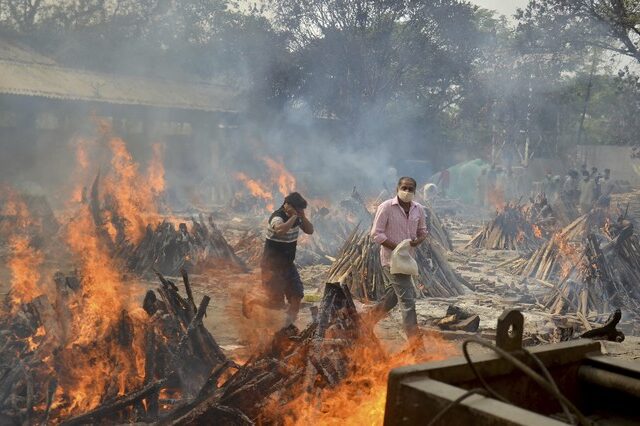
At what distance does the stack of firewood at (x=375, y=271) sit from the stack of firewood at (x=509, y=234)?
16.3ft

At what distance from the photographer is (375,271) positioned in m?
10.3

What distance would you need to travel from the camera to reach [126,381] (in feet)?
16.0

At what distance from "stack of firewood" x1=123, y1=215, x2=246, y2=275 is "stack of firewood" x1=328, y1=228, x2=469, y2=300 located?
2646 millimetres

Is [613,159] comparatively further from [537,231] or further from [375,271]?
[375,271]

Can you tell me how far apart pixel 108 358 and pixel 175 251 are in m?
7.20

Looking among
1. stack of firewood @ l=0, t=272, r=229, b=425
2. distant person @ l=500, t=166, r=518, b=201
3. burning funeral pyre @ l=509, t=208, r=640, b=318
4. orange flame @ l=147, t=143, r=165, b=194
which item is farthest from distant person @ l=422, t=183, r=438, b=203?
stack of firewood @ l=0, t=272, r=229, b=425

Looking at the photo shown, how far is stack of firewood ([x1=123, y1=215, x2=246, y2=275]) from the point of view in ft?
39.5

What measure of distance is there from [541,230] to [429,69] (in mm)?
19297

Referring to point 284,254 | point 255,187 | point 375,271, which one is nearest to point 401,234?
point 284,254

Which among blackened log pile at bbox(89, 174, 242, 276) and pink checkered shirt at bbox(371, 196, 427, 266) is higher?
pink checkered shirt at bbox(371, 196, 427, 266)

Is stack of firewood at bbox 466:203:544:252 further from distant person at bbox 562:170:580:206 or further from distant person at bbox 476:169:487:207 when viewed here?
distant person at bbox 476:169:487:207

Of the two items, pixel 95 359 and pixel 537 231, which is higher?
pixel 537 231

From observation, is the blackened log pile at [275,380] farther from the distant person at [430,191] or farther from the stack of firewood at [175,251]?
the distant person at [430,191]

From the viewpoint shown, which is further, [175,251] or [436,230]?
[436,230]
